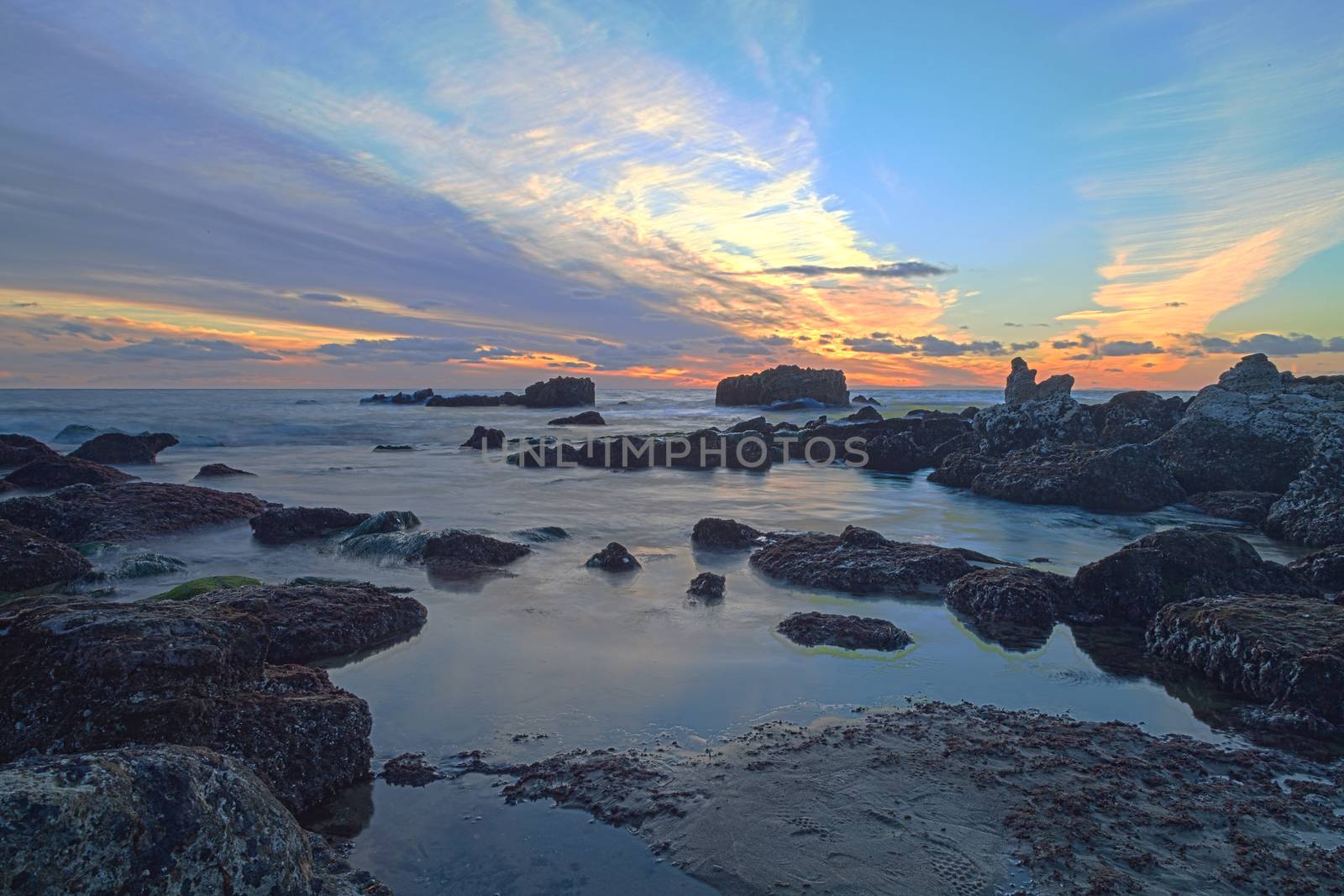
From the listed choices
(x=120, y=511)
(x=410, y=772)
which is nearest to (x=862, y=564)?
(x=410, y=772)

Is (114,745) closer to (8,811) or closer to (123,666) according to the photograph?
(123,666)

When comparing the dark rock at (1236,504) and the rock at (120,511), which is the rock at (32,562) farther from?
the dark rock at (1236,504)

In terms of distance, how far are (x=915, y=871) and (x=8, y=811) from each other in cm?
319

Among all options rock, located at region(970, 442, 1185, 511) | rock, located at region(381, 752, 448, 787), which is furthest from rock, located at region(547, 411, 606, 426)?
rock, located at region(381, 752, 448, 787)

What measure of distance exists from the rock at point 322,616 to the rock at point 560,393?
57.0 meters

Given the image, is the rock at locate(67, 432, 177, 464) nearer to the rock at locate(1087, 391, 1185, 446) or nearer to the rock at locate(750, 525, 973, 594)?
the rock at locate(750, 525, 973, 594)

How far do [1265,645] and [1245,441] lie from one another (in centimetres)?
1180

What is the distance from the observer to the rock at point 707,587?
25.1ft

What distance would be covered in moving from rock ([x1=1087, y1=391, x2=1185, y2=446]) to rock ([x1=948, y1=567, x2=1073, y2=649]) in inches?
488

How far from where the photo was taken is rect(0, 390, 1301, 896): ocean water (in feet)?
11.6

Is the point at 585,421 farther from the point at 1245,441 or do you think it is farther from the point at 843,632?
the point at 843,632

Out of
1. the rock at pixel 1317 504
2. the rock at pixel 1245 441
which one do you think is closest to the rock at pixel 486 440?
the rock at pixel 1245 441

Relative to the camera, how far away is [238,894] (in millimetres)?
2439

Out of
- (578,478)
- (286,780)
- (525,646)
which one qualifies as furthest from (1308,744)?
(578,478)
